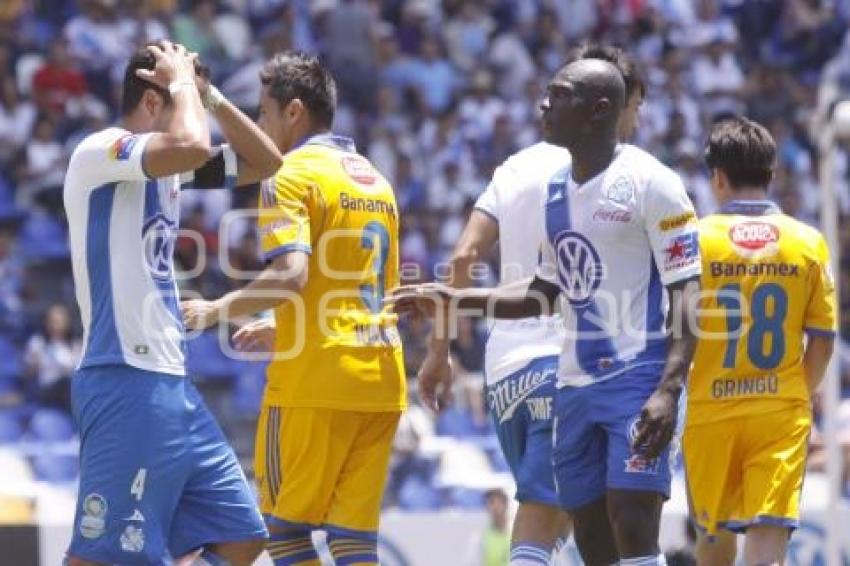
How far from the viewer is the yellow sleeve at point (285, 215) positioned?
8.34m

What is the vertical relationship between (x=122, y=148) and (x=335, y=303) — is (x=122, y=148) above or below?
above

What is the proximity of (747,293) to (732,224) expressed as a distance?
→ 0.31 m

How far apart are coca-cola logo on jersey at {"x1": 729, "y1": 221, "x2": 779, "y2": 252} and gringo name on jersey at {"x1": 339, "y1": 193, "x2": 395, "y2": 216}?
4.99 ft

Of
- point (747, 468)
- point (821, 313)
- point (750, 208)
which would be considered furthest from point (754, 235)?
point (747, 468)

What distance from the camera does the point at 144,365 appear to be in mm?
7488

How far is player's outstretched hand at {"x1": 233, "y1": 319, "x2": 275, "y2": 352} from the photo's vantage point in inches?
348

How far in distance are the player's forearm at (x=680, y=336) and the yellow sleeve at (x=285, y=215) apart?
1581 millimetres

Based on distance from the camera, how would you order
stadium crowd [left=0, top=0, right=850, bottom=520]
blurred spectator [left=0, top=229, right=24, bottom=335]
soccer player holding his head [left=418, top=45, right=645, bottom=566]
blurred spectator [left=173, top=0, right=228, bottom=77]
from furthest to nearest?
blurred spectator [left=173, top=0, right=228, bottom=77]
blurred spectator [left=0, top=229, right=24, bottom=335]
stadium crowd [left=0, top=0, right=850, bottom=520]
soccer player holding his head [left=418, top=45, right=645, bottom=566]

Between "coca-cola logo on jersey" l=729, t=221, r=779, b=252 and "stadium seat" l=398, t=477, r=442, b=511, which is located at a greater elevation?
"coca-cola logo on jersey" l=729, t=221, r=779, b=252

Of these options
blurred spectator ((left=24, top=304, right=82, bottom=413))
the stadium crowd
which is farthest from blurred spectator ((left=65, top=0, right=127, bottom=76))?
blurred spectator ((left=24, top=304, right=82, bottom=413))

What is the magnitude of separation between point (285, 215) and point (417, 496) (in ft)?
19.1

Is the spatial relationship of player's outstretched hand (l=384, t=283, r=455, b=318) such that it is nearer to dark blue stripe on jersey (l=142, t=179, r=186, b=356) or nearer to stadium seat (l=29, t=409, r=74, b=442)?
dark blue stripe on jersey (l=142, t=179, r=186, b=356)

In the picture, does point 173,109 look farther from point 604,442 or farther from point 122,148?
point 604,442

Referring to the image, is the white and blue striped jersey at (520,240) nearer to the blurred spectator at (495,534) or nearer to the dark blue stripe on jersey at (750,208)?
the dark blue stripe on jersey at (750,208)
